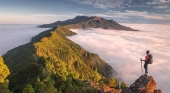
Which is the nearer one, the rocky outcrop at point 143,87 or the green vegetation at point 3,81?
the rocky outcrop at point 143,87

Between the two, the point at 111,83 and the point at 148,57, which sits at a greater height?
the point at 148,57

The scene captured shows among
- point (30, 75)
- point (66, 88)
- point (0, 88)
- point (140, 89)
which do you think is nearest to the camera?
point (140, 89)

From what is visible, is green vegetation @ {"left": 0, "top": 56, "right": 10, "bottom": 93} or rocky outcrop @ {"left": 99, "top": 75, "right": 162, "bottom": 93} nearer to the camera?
rocky outcrop @ {"left": 99, "top": 75, "right": 162, "bottom": 93}

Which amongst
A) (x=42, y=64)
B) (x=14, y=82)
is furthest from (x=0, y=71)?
(x=42, y=64)

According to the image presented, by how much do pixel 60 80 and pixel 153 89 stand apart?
136 feet

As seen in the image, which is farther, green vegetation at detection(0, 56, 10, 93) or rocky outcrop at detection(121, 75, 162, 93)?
green vegetation at detection(0, 56, 10, 93)

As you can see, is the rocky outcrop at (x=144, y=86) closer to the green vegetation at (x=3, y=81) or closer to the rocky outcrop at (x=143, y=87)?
the rocky outcrop at (x=143, y=87)

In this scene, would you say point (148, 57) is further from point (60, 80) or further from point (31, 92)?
point (60, 80)

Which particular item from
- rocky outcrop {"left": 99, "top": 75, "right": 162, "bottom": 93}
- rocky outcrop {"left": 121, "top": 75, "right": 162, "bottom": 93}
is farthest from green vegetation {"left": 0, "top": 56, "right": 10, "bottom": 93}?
rocky outcrop {"left": 121, "top": 75, "right": 162, "bottom": 93}

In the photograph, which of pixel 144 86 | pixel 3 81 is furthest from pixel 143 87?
pixel 3 81

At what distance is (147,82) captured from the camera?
155 feet

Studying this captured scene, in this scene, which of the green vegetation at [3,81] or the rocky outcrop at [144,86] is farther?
the green vegetation at [3,81]

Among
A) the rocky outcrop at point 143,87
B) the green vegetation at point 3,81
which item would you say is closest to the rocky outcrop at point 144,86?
the rocky outcrop at point 143,87

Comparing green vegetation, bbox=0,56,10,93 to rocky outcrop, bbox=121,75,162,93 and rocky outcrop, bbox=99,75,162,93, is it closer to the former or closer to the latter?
rocky outcrop, bbox=99,75,162,93
